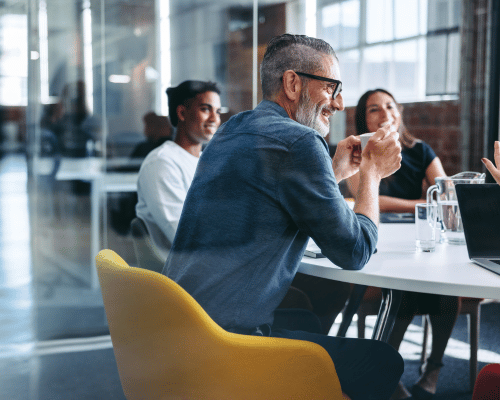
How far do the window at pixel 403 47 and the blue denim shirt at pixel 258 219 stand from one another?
1.85 metres

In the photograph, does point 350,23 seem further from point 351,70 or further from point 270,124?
point 270,124

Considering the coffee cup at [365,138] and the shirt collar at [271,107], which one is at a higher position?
the shirt collar at [271,107]

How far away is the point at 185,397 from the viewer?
1.03 metres

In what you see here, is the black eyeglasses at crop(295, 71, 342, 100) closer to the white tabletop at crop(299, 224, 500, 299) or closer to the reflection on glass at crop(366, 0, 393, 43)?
the white tabletop at crop(299, 224, 500, 299)

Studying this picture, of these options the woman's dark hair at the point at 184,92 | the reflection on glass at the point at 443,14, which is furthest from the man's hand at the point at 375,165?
the reflection on glass at the point at 443,14

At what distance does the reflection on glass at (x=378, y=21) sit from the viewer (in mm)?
3131

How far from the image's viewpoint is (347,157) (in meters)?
1.51

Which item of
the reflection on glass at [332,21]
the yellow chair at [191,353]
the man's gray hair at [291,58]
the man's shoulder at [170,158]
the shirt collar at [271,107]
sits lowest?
the yellow chair at [191,353]

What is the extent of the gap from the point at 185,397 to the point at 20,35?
2.10 metres

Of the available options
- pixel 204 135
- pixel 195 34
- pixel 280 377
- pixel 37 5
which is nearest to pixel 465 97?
pixel 195 34

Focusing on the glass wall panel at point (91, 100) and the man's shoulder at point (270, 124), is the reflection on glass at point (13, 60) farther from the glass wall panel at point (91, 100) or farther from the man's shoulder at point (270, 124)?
the man's shoulder at point (270, 124)

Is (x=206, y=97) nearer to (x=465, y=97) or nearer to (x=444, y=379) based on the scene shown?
(x=444, y=379)

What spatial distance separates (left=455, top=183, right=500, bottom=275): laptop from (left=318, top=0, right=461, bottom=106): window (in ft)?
5.11

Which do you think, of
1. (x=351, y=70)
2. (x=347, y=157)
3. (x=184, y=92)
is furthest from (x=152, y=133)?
(x=347, y=157)
